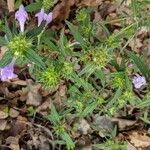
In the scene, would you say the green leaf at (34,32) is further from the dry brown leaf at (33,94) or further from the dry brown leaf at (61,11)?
the dry brown leaf at (61,11)

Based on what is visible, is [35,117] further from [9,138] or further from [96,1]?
[96,1]

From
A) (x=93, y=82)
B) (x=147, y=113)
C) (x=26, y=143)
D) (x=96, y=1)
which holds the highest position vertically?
(x=96, y=1)

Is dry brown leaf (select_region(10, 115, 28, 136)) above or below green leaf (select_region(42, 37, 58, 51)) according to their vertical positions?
below

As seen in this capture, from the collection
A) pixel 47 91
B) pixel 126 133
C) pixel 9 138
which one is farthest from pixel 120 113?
pixel 9 138

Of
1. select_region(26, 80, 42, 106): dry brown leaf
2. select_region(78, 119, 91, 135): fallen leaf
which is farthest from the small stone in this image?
select_region(78, 119, 91, 135): fallen leaf

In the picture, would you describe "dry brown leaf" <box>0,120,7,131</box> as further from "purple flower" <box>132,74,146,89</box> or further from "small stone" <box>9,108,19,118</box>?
"purple flower" <box>132,74,146,89</box>

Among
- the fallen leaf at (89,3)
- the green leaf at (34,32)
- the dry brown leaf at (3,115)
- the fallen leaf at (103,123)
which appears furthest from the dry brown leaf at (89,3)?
the green leaf at (34,32)
